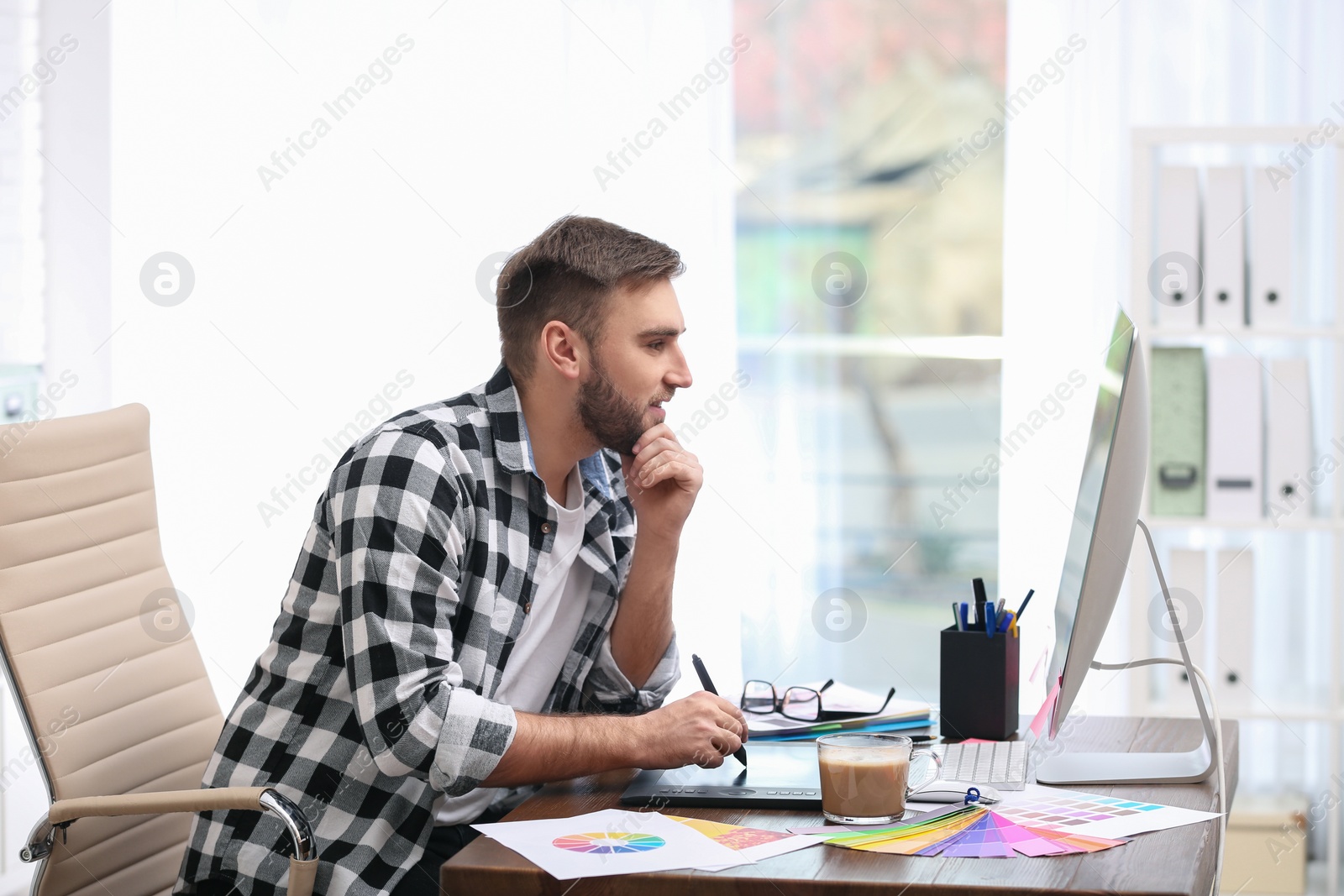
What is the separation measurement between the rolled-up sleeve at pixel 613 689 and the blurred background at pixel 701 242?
1309 millimetres

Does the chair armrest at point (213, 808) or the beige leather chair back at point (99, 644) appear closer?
the chair armrest at point (213, 808)

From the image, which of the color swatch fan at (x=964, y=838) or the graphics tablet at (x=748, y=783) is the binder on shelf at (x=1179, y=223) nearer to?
the graphics tablet at (x=748, y=783)

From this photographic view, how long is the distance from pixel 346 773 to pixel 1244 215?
202 cm

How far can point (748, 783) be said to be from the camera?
1330mm

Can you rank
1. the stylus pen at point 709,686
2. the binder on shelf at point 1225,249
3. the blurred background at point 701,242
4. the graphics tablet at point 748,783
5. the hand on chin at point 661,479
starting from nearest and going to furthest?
the graphics tablet at point 748,783 → the stylus pen at point 709,686 → the hand on chin at point 661,479 → the binder on shelf at point 1225,249 → the blurred background at point 701,242

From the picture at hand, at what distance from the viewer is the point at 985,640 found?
1.52 meters

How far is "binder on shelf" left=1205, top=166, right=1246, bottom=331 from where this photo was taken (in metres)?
2.47

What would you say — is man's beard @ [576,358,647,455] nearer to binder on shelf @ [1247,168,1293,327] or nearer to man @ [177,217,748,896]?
man @ [177,217,748,896]

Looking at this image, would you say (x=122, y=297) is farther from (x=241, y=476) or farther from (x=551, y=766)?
(x=551, y=766)

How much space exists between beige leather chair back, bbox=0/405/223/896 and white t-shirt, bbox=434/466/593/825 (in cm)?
45

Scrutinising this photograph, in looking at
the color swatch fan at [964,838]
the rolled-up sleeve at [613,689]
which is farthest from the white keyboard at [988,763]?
the rolled-up sleeve at [613,689]

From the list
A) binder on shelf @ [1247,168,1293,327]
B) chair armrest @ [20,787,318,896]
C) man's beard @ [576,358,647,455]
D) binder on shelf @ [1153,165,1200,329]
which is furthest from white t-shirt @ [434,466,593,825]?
binder on shelf @ [1247,168,1293,327]

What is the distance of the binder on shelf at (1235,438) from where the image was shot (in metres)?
2.49

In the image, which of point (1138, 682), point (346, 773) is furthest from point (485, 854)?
point (1138, 682)
